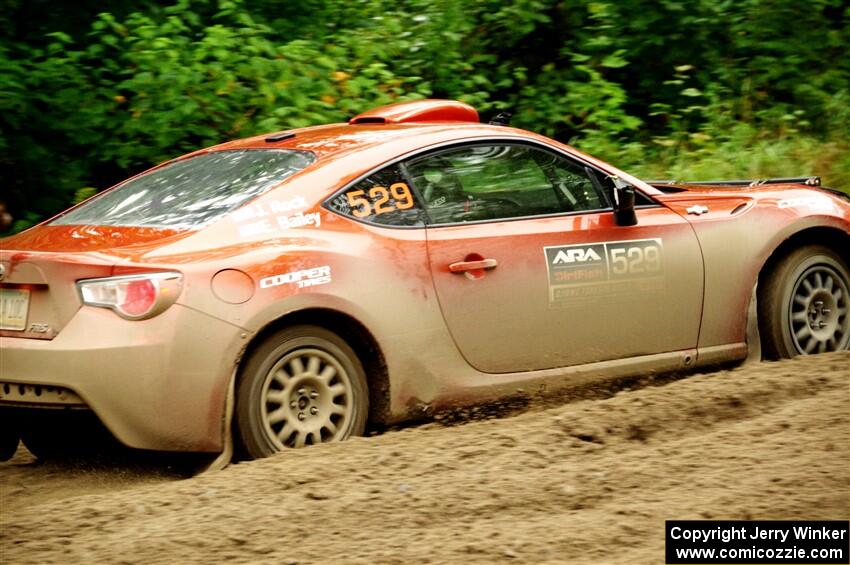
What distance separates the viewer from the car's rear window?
17.6 ft

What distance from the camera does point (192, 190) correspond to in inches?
220

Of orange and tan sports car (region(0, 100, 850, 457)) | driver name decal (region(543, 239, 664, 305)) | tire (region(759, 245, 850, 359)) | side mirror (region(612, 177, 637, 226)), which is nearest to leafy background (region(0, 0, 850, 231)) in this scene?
orange and tan sports car (region(0, 100, 850, 457))

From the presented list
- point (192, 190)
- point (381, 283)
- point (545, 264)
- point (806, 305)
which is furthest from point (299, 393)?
point (806, 305)

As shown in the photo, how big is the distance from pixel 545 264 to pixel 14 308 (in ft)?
7.67

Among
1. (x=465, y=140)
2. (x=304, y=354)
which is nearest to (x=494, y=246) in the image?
(x=465, y=140)

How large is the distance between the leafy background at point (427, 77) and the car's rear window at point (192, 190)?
319cm

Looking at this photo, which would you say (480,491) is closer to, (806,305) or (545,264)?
(545,264)

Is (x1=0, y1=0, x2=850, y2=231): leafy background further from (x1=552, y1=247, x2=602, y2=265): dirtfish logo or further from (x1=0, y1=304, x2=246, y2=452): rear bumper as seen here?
(x1=0, y1=304, x2=246, y2=452): rear bumper

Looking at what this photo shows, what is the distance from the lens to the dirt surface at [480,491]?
400cm

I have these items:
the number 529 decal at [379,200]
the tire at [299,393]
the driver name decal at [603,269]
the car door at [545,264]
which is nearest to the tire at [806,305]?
the car door at [545,264]

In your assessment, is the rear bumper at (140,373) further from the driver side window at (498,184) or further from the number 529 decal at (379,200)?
the driver side window at (498,184)

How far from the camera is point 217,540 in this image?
4.07 m

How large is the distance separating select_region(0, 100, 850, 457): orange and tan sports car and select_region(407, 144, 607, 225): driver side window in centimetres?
1

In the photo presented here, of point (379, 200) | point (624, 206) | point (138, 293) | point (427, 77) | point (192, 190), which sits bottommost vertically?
point (138, 293)
